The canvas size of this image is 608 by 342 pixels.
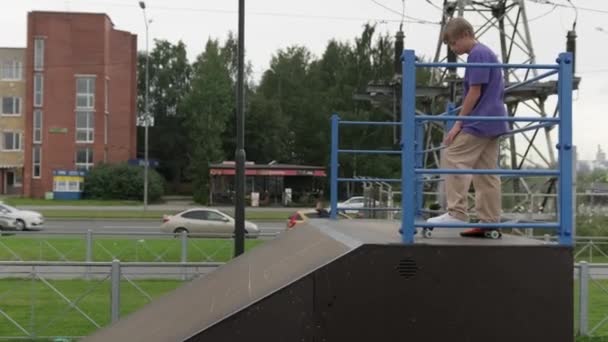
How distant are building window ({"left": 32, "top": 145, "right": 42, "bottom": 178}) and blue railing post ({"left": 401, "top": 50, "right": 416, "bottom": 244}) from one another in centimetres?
5891

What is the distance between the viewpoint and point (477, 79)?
4.36 meters

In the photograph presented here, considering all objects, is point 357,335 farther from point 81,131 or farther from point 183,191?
point 183,191

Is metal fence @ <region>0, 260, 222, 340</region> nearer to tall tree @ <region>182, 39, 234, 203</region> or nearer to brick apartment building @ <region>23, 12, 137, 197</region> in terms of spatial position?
brick apartment building @ <region>23, 12, 137, 197</region>

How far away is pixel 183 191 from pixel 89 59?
18878 mm

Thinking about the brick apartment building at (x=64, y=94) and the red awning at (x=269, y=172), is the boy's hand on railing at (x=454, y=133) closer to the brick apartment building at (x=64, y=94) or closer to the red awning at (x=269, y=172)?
the red awning at (x=269, y=172)

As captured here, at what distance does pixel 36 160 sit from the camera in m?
59.0

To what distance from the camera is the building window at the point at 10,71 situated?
217 ft

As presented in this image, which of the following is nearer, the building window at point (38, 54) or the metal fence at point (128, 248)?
the metal fence at point (128, 248)

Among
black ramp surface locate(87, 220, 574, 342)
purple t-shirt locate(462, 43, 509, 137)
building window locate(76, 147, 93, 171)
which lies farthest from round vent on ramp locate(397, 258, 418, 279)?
building window locate(76, 147, 93, 171)

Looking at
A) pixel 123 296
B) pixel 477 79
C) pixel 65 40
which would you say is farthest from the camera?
pixel 65 40

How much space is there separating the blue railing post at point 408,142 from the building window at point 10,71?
68.2 metres

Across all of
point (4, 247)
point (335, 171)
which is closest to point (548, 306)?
point (335, 171)

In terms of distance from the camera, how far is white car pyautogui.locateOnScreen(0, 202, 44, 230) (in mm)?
30947

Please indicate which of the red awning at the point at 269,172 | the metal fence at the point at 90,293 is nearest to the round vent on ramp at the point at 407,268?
the metal fence at the point at 90,293
